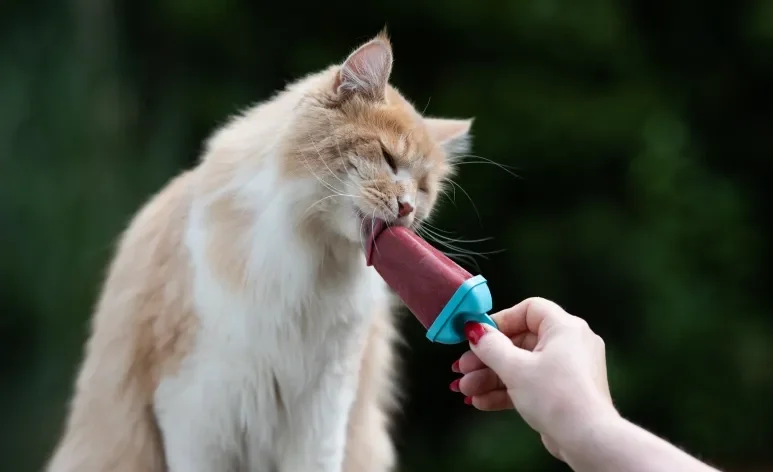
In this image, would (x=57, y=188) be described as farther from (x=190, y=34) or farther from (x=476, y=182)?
(x=476, y=182)

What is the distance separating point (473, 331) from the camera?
0.87 meters

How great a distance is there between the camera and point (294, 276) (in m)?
1.19

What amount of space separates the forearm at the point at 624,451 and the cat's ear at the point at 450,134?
65 cm

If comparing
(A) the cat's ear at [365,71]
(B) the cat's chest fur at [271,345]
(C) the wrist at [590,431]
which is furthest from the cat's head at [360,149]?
(C) the wrist at [590,431]

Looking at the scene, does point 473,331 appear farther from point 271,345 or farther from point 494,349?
point 271,345

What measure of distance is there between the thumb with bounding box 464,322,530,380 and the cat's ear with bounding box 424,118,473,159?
495 mm

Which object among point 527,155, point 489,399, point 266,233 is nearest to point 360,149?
point 266,233

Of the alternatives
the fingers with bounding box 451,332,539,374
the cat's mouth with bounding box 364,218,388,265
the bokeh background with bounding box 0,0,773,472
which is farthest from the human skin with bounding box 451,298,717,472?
the bokeh background with bounding box 0,0,773,472

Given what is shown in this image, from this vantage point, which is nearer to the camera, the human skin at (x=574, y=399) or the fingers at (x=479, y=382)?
the human skin at (x=574, y=399)

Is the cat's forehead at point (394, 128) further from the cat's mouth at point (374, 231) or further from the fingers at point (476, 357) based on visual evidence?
the fingers at point (476, 357)

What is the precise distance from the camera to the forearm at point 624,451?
725 mm

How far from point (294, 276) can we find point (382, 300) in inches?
9.8

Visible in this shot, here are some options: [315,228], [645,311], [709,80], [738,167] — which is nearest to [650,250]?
[645,311]

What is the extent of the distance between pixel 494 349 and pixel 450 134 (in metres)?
0.59
